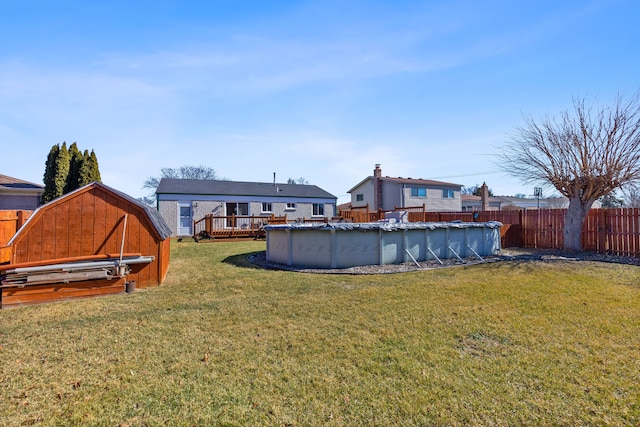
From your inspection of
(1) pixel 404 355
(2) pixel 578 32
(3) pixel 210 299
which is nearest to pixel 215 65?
(3) pixel 210 299

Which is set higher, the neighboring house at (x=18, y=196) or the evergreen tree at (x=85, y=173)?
the evergreen tree at (x=85, y=173)

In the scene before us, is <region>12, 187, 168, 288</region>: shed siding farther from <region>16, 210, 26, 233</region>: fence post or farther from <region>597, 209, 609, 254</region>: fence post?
<region>597, 209, 609, 254</region>: fence post

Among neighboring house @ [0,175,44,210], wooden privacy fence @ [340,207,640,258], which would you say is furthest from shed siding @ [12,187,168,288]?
neighboring house @ [0,175,44,210]

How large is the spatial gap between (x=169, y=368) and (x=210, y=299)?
2.86 meters

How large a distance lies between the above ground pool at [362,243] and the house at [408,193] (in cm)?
1919

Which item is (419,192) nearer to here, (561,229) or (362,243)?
(561,229)

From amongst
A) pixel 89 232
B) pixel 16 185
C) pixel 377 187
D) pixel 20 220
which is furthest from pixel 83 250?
pixel 377 187

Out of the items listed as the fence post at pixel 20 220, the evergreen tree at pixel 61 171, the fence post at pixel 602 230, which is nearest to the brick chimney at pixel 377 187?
the fence post at pixel 602 230

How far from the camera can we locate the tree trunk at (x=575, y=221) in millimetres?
12359

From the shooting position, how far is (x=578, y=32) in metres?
9.01

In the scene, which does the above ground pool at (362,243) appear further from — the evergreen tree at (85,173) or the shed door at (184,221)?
the evergreen tree at (85,173)

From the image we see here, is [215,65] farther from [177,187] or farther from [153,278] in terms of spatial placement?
[177,187]

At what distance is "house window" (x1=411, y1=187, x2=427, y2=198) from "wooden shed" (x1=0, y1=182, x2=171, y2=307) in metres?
27.1

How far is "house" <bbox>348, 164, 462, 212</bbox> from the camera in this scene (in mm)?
30406
